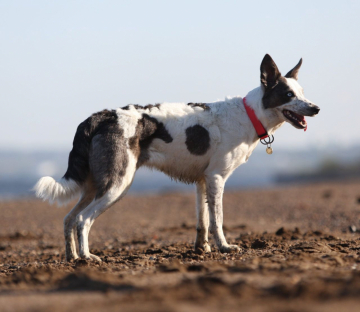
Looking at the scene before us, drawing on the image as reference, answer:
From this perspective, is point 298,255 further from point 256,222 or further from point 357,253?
point 256,222

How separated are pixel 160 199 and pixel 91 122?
39.5 feet

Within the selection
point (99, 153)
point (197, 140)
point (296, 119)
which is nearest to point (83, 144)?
point (99, 153)

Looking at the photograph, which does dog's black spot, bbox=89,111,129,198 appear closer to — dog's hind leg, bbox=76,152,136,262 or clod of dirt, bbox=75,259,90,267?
dog's hind leg, bbox=76,152,136,262

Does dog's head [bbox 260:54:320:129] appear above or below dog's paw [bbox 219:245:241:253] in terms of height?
above

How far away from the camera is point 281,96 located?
297 inches

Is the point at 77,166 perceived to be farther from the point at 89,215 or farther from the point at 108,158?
the point at 89,215

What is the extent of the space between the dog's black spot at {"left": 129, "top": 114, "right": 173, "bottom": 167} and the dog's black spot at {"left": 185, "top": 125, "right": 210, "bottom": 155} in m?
0.25

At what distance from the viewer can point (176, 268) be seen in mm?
5383

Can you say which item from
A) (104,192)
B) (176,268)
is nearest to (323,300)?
(176,268)

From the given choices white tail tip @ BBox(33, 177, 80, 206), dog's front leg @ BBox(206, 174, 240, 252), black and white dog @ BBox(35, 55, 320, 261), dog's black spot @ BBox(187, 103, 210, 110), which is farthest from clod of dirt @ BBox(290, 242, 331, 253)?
white tail tip @ BBox(33, 177, 80, 206)

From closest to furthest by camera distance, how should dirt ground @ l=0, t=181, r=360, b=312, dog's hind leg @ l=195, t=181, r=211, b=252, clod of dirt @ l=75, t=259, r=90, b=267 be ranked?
dirt ground @ l=0, t=181, r=360, b=312, clod of dirt @ l=75, t=259, r=90, b=267, dog's hind leg @ l=195, t=181, r=211, b=252

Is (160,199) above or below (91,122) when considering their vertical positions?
below

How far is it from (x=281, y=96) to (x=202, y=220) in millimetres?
2056

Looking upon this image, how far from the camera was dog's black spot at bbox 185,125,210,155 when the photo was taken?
7.38 m
